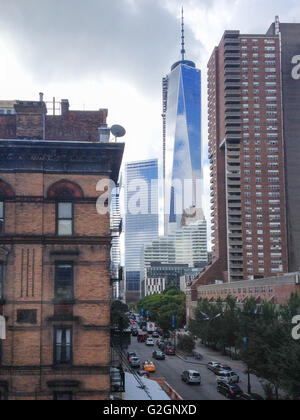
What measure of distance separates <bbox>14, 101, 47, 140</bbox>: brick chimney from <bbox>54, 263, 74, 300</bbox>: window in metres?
6.31

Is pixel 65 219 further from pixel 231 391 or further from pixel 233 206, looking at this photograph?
pixel 233 206

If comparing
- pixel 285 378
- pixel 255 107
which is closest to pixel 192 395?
pixel 285 378

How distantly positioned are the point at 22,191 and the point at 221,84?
391ft

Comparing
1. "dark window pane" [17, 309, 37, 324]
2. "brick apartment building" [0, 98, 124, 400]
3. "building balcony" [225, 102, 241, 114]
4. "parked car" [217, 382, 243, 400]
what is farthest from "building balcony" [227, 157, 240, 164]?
"dark window pane" [17, 309, 37, 324]

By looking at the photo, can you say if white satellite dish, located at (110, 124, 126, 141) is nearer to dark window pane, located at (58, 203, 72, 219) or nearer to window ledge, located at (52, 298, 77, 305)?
dark window pane, located at (58, 203, 72, 219)

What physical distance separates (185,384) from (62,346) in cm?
2729

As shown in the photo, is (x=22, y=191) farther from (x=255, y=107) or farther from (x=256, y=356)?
(x=255, y=107)

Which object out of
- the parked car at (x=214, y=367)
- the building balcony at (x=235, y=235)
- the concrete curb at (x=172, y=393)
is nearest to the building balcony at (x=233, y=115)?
the building balcony at (x=235, y=235)

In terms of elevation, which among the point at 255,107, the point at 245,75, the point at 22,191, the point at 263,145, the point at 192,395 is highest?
the point at 245,75

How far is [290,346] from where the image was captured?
31453 millimetres

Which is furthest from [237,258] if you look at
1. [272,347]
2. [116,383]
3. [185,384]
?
[116,383]

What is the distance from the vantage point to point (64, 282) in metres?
21.9

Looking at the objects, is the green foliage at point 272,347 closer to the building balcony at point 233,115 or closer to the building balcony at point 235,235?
the building balcony at point 235,235

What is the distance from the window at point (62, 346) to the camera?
21.3 metres
